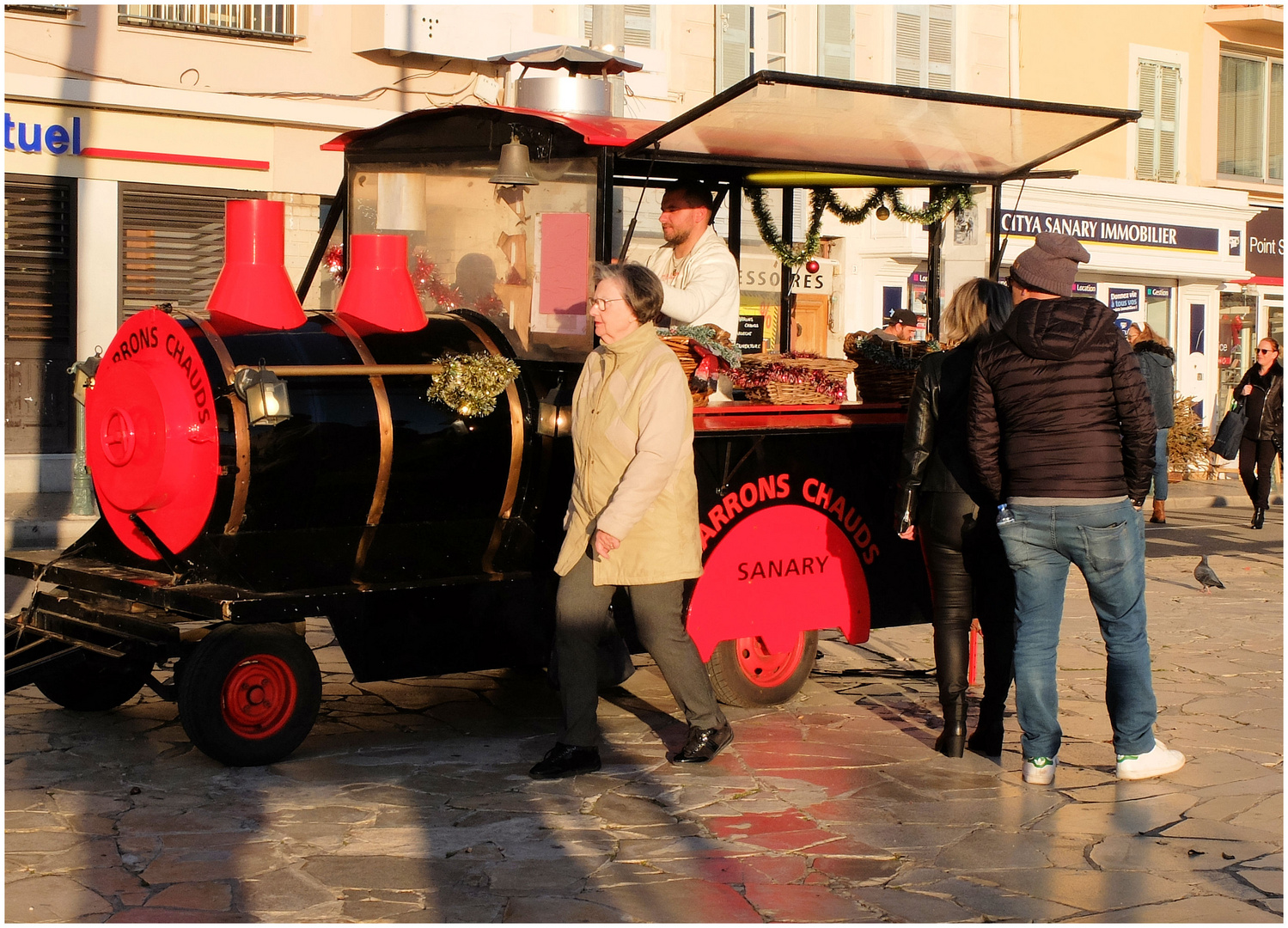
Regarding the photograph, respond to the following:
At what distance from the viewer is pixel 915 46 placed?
22.2 meters

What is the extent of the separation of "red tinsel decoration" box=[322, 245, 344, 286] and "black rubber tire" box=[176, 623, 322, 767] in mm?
2338

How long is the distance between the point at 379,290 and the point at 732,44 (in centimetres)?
1494

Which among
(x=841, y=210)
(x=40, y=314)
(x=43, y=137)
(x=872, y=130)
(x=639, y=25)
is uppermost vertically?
(x=639, y=25)

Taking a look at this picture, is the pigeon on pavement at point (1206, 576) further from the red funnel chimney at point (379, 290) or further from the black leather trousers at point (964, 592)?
the red funnel chimney at point (379, 290)

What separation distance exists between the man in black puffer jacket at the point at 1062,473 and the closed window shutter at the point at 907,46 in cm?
1720

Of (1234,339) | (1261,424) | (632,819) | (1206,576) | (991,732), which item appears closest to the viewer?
(632,819)

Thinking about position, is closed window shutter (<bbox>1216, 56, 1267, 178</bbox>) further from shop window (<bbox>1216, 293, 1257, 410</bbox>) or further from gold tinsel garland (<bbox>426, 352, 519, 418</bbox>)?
gold tinsel garland (<bbox>426, 352, 519, 418</bbox>)

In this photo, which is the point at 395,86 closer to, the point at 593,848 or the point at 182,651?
the point at 182,651

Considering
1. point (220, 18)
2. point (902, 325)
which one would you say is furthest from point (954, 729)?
point (220, 18)

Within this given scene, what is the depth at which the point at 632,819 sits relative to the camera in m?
5.00

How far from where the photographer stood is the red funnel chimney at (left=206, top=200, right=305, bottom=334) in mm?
5926

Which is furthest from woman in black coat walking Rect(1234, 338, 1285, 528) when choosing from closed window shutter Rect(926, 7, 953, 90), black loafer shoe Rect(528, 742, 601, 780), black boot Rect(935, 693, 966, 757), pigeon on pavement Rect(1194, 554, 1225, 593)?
black loafer shoe Rect(528, 742, 601, 780)

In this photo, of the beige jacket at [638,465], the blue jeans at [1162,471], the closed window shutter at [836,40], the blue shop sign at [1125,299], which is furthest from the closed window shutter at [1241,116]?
the beige jacket at [638,465]

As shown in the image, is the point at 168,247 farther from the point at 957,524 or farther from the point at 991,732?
the point at 991,732
